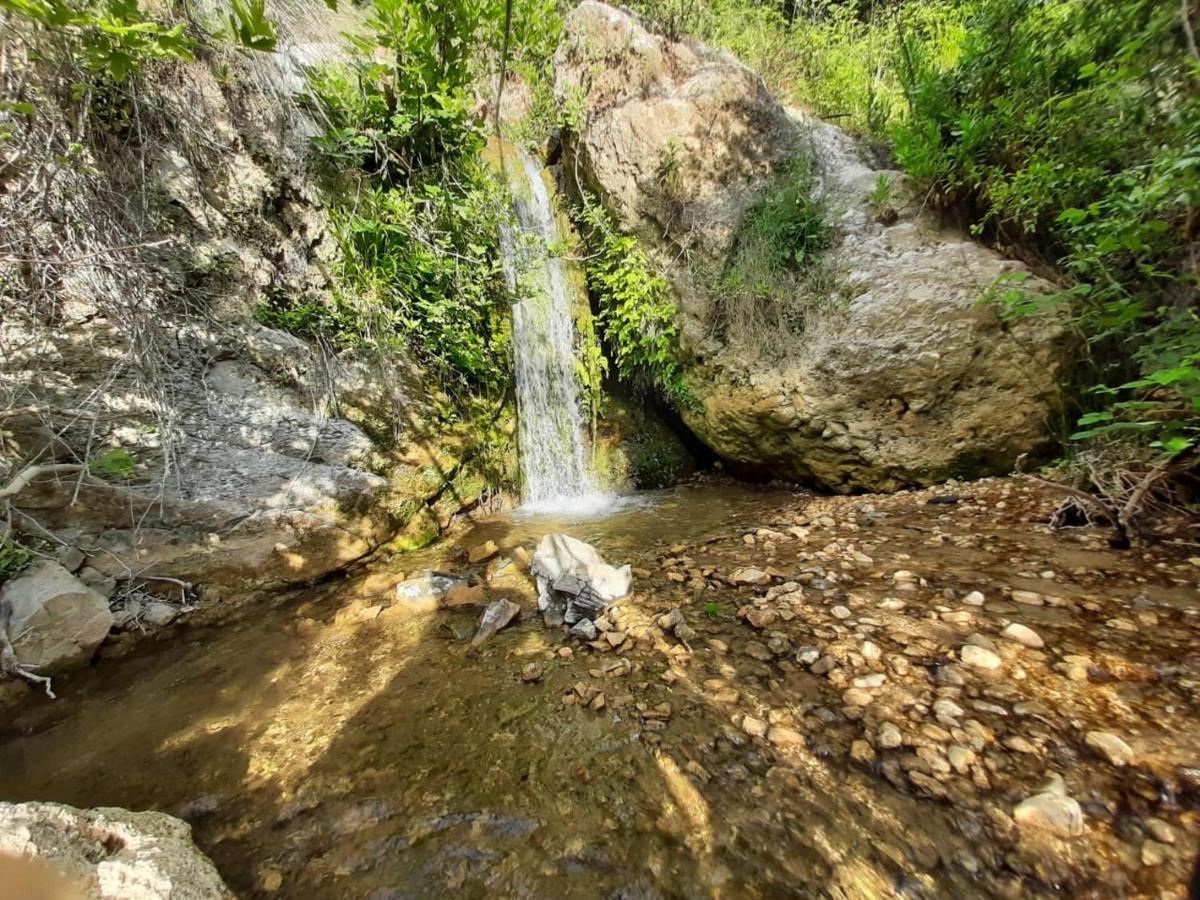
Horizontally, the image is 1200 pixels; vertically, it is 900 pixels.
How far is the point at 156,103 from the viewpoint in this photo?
3.21m

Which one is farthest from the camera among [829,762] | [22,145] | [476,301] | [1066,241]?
[476,301]

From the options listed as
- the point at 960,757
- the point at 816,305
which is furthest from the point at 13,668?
the point at 816,305

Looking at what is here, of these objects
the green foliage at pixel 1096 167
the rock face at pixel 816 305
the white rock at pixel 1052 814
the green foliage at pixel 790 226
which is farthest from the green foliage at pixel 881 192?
the white rock at pixel 1052 814

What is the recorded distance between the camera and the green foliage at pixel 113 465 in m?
2.66

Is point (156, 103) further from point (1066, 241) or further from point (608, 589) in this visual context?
point (1066, 241)

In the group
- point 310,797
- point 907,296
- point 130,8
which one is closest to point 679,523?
point 907,296

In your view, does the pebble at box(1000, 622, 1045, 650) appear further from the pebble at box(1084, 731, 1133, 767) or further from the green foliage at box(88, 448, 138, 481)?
the green foliage at box(88, 448, 138, 481)

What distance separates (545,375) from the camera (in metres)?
5.30

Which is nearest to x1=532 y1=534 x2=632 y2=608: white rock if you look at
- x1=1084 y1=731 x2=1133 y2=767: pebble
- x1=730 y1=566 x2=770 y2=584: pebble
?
x1=730 y1=566 x2=770 y2=584: pebble

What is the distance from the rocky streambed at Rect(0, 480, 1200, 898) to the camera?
4.36 ft

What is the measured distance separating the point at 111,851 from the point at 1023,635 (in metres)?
3.19

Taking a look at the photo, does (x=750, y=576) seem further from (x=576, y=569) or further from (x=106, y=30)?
(x=106, y=30)

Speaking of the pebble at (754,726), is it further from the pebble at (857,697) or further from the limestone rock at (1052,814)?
the limestone rock at (1052,814)

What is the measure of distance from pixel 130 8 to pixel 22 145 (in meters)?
1.68
